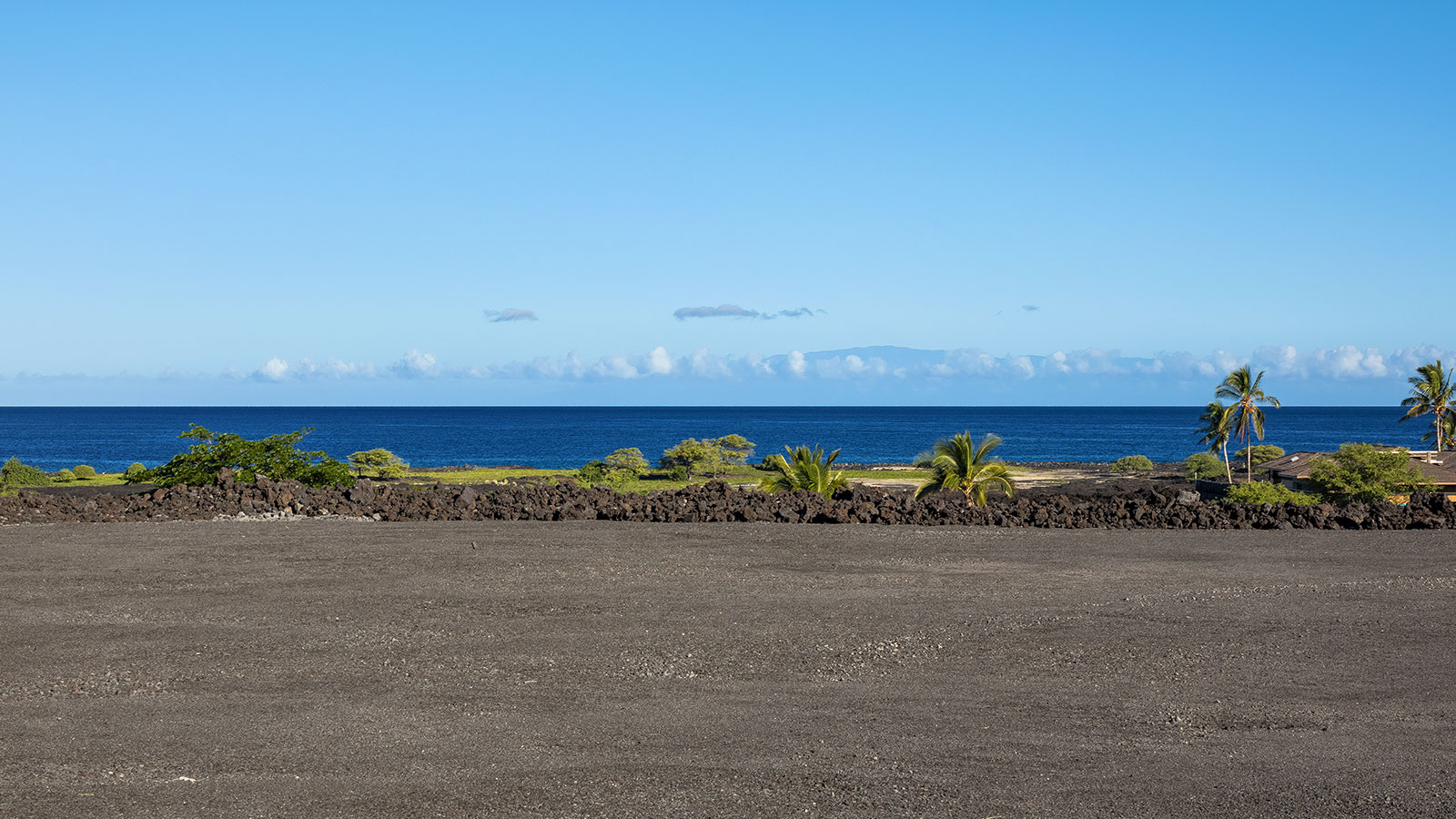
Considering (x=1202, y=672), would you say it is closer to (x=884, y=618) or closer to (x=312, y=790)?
(x=884, y=618)

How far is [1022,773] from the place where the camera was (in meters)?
6.74

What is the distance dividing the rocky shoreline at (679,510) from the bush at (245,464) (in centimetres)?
201

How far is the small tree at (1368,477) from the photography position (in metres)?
31.9

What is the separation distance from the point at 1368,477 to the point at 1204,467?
47.6m

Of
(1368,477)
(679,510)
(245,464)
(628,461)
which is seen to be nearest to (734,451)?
(628,461)

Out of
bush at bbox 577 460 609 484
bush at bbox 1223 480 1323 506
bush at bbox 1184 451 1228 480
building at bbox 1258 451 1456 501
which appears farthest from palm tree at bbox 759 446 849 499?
bush at bbox 1184 451 1228 480

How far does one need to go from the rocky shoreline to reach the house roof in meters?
17.8

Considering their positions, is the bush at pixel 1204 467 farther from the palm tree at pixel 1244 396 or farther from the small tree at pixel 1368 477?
the small tree at pixel 1368 477

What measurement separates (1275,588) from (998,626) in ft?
15.5

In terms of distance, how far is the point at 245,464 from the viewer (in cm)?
2545

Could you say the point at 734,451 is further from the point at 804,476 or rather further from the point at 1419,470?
the point at 804,476

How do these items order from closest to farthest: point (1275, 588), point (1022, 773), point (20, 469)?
point (1022, 773) → point (1275, 588) → point (20, 469)

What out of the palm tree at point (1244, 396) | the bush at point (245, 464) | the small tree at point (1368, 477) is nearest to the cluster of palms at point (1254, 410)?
the palm tree at point (1244, 396)

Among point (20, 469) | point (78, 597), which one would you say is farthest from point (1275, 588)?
point (20, 469)
